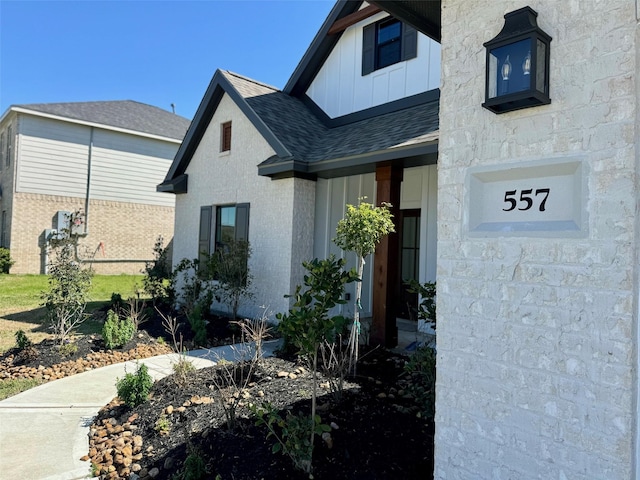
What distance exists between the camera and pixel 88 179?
61.3 ft

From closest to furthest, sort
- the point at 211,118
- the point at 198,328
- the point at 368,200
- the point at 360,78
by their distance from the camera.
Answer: the point at 198,328 → the point at 360,78 → the point at 368,200 → the point at 211,118

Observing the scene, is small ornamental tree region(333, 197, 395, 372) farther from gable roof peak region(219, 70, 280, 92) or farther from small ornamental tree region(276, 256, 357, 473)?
gable roof peak region(219, 70, 280, 92)

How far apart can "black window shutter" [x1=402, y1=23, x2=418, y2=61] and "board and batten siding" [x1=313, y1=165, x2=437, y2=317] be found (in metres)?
2.25

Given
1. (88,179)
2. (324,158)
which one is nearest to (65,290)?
(324,158)

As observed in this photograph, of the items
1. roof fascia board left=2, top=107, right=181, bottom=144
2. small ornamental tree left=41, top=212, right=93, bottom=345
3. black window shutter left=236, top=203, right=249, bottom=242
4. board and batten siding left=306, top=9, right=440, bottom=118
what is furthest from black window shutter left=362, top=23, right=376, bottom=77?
roof fascia board left=2, top=107, right=181, bottom=144

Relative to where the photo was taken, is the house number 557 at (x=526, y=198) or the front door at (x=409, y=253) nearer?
the house number 557 at (x=526, y=198)

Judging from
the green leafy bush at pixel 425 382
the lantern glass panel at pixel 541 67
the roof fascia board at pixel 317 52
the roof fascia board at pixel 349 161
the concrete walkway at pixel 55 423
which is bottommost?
the concrete walkway at pixel 55 423

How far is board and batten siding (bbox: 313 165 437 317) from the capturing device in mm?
8164

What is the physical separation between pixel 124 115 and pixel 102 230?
18.7ft

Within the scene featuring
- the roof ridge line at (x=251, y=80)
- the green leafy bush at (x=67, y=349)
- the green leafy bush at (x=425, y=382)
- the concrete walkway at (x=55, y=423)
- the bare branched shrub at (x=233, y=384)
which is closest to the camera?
the concrete walkway at (x=55, y=423)

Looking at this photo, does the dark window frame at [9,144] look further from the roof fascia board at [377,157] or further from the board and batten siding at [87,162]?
the roof fascia board at [377,157]

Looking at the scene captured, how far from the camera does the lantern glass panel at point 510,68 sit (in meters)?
2.47

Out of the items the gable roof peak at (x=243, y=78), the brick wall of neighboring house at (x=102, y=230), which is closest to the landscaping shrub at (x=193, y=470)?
the gable roof peak at (x=243, y=78)

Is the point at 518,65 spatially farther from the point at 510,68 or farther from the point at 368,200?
the point at 368,200
